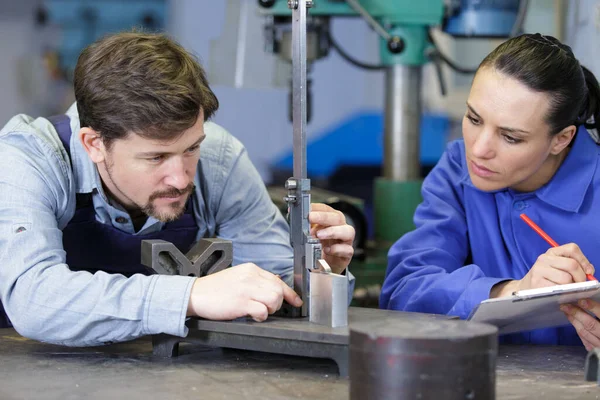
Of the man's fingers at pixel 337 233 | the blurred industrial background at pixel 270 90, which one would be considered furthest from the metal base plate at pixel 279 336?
the blurred industrial background at pixel 270 90

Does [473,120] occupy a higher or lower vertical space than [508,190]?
higher

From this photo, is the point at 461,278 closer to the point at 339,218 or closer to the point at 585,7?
the point at 339,218

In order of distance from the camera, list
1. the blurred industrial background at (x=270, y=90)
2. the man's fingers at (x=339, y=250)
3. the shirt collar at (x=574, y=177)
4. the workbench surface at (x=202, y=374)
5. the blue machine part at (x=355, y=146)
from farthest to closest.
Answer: the blue machine part at (x=355, y=146) < the blurred industrial background at (x=270, y=90) < the shirt collar at (x=574, y=177) < the man's fingers at (x=339, y=250) < the workbench surface at (x=202, y=374)

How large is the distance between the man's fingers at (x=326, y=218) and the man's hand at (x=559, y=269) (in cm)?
32

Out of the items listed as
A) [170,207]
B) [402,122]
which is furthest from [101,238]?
[402,122]

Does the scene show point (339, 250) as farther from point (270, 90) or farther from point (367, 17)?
point (270, 90)

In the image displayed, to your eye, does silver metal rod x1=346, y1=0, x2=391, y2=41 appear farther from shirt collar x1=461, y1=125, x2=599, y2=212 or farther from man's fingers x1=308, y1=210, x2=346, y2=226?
man's fingers x1=308, y1=210, x2=346, y2=226

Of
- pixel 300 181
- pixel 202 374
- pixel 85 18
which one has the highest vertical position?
pixel 85 18

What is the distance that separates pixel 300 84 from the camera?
4.30 ft

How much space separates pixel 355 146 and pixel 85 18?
1.56 m

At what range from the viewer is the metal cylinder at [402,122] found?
2.68m

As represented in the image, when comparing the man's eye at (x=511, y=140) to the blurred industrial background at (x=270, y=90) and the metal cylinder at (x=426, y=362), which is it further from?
the blurred industrial background at (x=270, y=90)

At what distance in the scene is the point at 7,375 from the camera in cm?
124

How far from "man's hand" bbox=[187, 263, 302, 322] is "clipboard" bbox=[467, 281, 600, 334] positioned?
0.29 meters
